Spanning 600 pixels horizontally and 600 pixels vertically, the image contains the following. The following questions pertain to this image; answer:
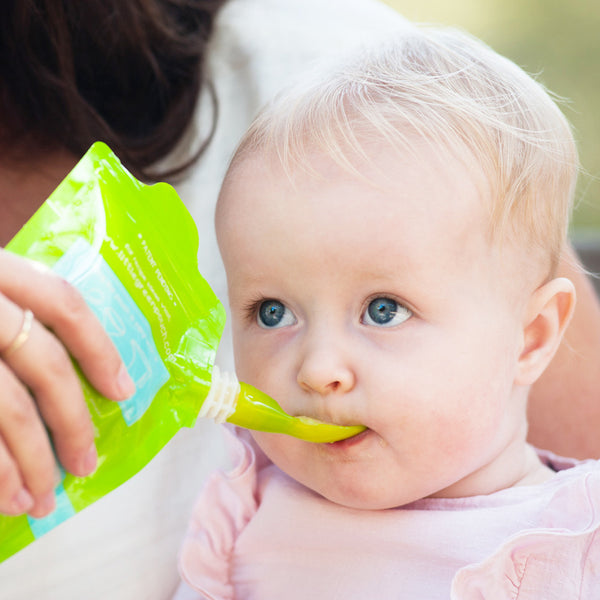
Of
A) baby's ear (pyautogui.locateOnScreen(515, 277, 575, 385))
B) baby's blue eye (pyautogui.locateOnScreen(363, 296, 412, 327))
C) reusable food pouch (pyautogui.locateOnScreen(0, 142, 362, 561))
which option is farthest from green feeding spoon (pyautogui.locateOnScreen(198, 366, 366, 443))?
baby's ear (pyautogui.locateOnScreen(515, 277, 575, 385))

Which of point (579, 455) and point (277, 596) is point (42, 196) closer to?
point (277, 596)

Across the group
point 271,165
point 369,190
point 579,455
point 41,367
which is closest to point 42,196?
point 271,165

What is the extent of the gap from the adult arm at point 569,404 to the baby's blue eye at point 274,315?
53cm

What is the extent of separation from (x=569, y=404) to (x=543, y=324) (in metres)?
0.39

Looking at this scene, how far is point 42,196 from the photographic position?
4.04ft

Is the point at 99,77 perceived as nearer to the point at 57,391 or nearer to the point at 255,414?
the point at 255,414

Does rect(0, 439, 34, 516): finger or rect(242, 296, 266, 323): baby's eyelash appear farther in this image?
rect(242, 296, 266, 323): baby's eyelash

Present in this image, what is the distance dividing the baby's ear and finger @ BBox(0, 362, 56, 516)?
1.74 ft

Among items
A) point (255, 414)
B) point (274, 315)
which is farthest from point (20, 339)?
point (274, 315)

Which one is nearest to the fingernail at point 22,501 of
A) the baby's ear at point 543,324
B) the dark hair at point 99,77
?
the baby's ear at point 543,324

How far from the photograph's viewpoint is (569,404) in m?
1.29

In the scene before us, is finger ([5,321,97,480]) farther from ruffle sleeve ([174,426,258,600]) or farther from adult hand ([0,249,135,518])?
ruffle sleeve ([174,426,258,600])

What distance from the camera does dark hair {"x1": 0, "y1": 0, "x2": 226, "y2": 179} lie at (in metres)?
1.28

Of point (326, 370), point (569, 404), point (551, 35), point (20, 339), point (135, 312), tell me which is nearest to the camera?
point (20, 339)
